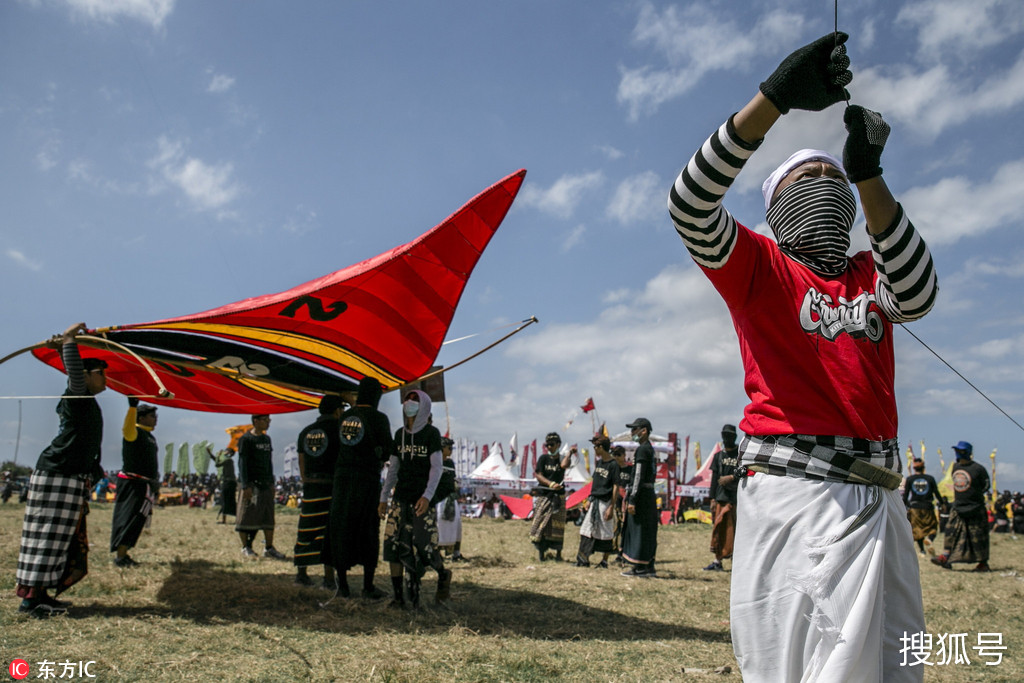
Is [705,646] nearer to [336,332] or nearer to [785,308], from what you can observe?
[785,308]

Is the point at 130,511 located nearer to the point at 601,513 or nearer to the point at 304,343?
the point at 304,343

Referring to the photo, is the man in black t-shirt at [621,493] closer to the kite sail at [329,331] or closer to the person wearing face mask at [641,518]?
the person wearing face mask at [641,518]

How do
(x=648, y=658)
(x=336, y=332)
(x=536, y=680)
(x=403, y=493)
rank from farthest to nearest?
(x=336, y=332) → (x=403, y=493) → (x=648, y=658) → (x=536, y=680)

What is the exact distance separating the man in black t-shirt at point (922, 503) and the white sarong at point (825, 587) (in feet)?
35.2

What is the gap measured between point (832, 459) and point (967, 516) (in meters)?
10.4

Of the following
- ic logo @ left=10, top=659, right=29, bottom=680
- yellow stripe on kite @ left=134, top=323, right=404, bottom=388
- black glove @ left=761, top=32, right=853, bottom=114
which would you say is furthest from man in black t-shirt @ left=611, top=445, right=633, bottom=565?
black glove @ left=761, top=32, right=853, bottom=114

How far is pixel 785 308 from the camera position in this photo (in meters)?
1.86

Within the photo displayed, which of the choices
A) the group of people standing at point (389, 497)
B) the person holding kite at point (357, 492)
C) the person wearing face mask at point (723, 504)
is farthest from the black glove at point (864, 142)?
the person wearing face mask at point (723, 504)

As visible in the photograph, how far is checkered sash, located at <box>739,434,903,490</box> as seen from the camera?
173 centimetres

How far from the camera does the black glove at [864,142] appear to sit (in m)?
1.64

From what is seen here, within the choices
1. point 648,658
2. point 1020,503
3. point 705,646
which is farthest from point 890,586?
point 1020,503

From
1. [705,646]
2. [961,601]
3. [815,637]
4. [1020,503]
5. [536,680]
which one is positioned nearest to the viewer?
[815,637]

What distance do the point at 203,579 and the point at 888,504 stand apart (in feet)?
21.3

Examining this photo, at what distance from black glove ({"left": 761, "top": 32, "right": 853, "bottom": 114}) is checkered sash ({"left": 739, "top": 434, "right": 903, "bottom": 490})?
85 cm
